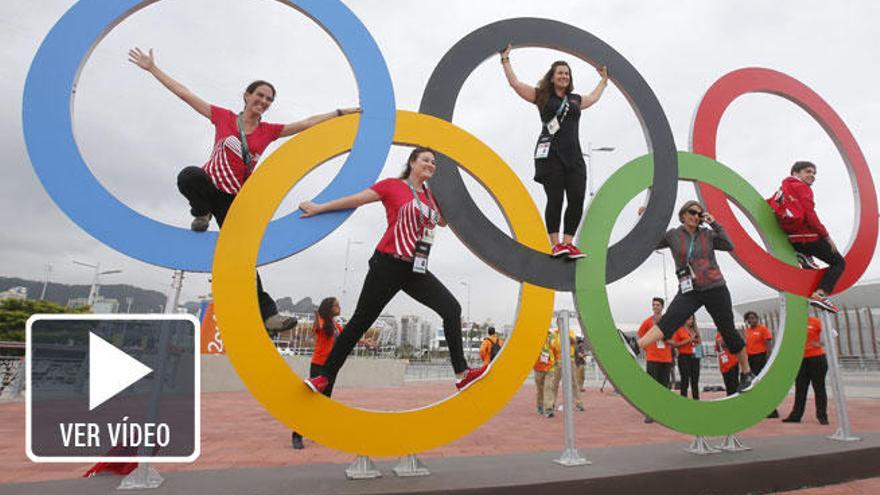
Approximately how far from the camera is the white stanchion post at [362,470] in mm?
3508

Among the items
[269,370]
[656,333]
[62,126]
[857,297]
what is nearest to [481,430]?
[656,333]

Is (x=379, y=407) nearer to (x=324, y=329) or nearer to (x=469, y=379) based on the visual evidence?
(x=324, y=329)

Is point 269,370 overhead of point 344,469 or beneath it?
overhead

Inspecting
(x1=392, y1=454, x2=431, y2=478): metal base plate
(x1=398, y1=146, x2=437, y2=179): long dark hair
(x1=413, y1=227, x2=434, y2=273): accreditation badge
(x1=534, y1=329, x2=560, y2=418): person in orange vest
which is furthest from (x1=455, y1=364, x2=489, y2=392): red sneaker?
(x1=534, y1=329, x2=560, y2=418): person in orange vest

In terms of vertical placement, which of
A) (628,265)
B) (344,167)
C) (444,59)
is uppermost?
(444,59)

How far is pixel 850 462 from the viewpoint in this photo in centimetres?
468

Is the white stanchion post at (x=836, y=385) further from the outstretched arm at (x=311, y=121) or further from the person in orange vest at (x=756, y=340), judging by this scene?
the outstretched arm at (x=311, y=121)

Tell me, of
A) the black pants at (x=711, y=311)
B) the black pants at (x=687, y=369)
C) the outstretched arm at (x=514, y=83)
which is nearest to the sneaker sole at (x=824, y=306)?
the black pants at (x=711, y=311)

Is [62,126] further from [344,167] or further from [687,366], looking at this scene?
[687,366]

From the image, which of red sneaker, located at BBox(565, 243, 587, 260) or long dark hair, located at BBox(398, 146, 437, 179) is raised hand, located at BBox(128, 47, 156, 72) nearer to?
long dark hair, located at BBox(398, 146, 437, 179)

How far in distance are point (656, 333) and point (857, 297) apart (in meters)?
39.0

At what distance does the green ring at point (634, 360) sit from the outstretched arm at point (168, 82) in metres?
3.33

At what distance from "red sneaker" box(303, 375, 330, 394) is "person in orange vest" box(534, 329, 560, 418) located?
5799mm

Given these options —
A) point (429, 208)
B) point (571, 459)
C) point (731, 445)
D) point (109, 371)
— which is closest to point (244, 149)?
point (429, 208)
